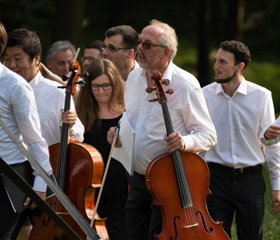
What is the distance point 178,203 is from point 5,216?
3.87 ft

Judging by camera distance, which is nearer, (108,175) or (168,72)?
(168,72)

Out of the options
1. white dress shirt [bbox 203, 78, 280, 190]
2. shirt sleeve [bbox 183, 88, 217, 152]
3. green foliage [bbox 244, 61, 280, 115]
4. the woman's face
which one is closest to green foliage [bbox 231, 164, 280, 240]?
white dress shirt [bbox 203, 78, 280, 190]

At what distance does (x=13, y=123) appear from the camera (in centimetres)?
430

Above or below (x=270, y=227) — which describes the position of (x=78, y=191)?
above

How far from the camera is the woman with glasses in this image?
577cm

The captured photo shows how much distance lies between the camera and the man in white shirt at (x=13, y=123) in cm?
420

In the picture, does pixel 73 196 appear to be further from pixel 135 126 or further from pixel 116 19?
pixel 116 19

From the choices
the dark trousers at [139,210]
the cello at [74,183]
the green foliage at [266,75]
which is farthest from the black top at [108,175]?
the green foliage at [266,75]

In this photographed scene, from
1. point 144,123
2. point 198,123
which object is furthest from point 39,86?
point 198,123

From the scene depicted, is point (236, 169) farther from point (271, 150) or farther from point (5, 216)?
point (5, 216)

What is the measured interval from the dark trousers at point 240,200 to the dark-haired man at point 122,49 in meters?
1.60

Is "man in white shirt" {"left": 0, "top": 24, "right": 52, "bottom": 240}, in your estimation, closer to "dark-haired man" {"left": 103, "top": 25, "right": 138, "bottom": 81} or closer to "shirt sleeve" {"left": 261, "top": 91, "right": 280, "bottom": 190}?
"shirt sleeve" {"left": 261, "top": 91, "right": 280, "bottom": 190}

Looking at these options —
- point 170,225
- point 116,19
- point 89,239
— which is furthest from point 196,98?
point 116,19

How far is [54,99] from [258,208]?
192 centimetres
